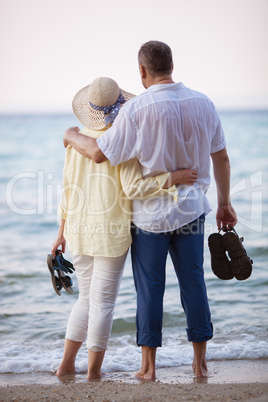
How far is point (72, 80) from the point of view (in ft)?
65.9

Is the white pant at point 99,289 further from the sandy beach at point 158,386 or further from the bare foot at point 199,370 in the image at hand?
the bare foot at point 199,370

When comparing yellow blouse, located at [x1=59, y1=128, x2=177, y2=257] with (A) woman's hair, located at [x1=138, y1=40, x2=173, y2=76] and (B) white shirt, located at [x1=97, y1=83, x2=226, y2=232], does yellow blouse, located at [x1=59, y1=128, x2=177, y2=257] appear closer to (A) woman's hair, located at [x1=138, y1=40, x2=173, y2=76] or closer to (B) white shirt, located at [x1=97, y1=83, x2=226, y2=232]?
(B) white shirt, located at [x1=97, y1=83, x2=226, y2=232]

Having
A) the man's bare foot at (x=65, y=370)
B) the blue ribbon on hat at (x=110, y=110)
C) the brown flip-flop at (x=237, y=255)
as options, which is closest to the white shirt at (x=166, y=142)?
the blue ribbon on hat at (x=110, y=110)

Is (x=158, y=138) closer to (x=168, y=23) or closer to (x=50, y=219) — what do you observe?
(x=50, y=219)

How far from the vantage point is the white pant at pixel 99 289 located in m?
2.41

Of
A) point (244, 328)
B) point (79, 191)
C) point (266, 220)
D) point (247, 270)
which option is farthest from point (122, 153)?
point (266, 220)

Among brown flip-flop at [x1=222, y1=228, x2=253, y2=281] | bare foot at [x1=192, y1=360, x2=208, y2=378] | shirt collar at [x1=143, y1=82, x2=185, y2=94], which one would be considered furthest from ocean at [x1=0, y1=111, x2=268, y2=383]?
shirt collar at [x1=143, y1=82, x2=185, y2=94]

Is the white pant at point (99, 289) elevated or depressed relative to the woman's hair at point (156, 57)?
depressed

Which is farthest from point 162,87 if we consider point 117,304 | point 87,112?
point 117,304

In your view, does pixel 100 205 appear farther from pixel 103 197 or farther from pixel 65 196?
pixel 65 196

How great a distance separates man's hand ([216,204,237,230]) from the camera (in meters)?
2.68

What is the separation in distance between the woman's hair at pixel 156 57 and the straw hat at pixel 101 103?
18cm

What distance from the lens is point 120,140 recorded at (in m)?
2.21

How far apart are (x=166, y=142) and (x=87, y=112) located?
0.44m
